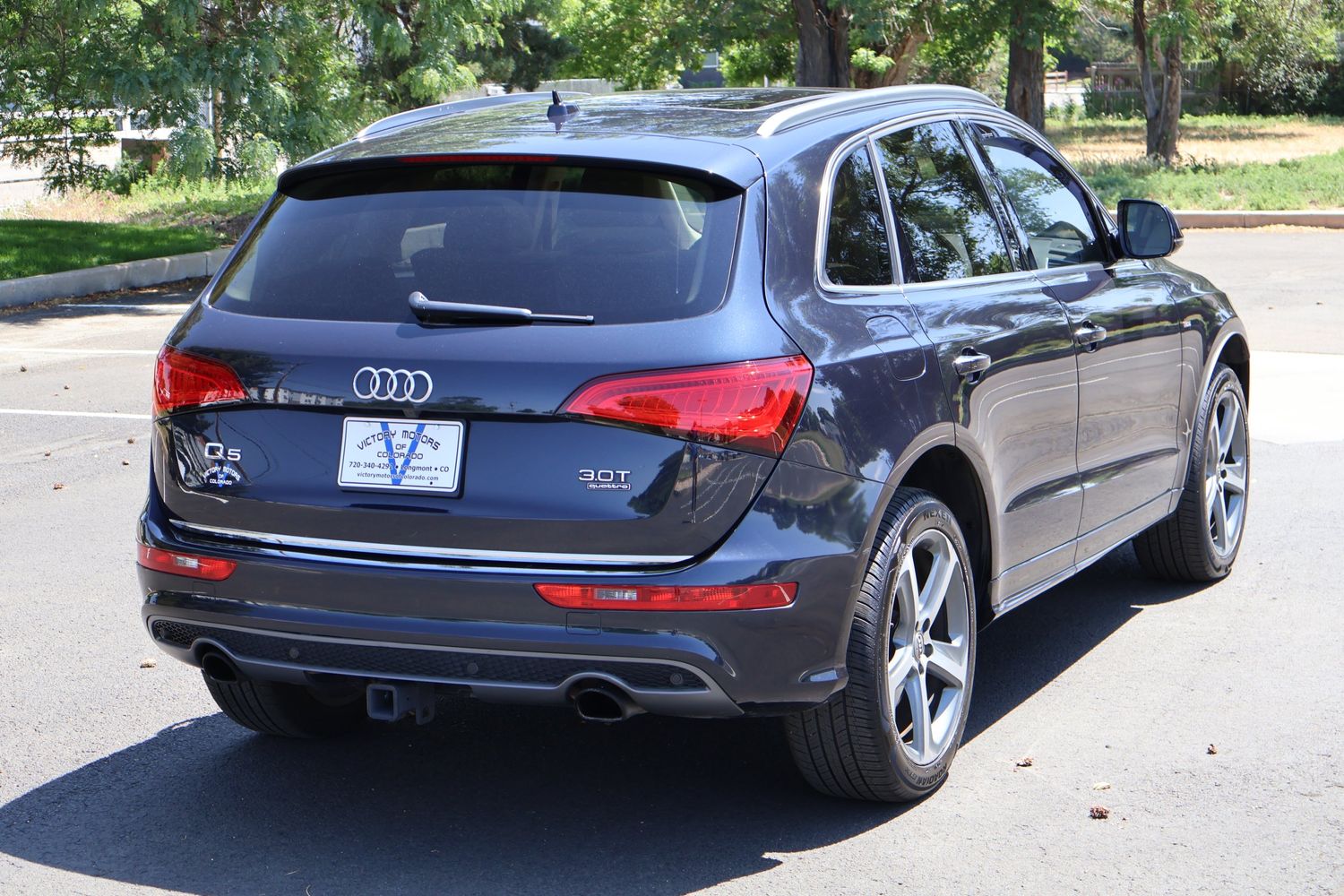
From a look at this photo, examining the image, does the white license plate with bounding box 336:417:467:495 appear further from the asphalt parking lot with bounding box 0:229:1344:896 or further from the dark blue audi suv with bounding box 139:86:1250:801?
the asphalt parking lot with bounding box 0:229:1344:896

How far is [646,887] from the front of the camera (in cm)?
388

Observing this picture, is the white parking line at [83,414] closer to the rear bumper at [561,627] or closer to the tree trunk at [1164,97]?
the rear bumper at [561,627]

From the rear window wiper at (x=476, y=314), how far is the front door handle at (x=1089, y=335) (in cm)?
200

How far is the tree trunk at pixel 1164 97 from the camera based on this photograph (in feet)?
100

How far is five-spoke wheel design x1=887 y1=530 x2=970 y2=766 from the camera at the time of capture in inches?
169

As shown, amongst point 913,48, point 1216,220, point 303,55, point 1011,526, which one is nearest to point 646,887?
point 1011,526

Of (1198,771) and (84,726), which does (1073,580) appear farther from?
(84,726)

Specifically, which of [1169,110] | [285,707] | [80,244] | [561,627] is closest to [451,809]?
[285,707]

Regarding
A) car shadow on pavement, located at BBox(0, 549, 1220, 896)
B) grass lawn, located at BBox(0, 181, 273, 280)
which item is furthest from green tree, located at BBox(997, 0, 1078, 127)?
car shadow on pavement, located at BBox(0, 549, 1220, 896)

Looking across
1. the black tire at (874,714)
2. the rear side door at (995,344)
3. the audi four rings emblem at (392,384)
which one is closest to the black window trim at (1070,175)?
the rear side door at (995,344)

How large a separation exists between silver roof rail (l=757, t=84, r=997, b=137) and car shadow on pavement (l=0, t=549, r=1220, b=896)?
1.74 m

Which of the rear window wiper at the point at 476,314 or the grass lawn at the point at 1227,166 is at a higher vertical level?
the rear window wiper at the point at 476,314

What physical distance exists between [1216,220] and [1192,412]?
1789 centimetres

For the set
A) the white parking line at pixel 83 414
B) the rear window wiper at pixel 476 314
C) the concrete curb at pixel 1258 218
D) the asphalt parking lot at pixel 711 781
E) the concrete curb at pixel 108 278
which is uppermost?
the rear window wiper at pixel 476 314
